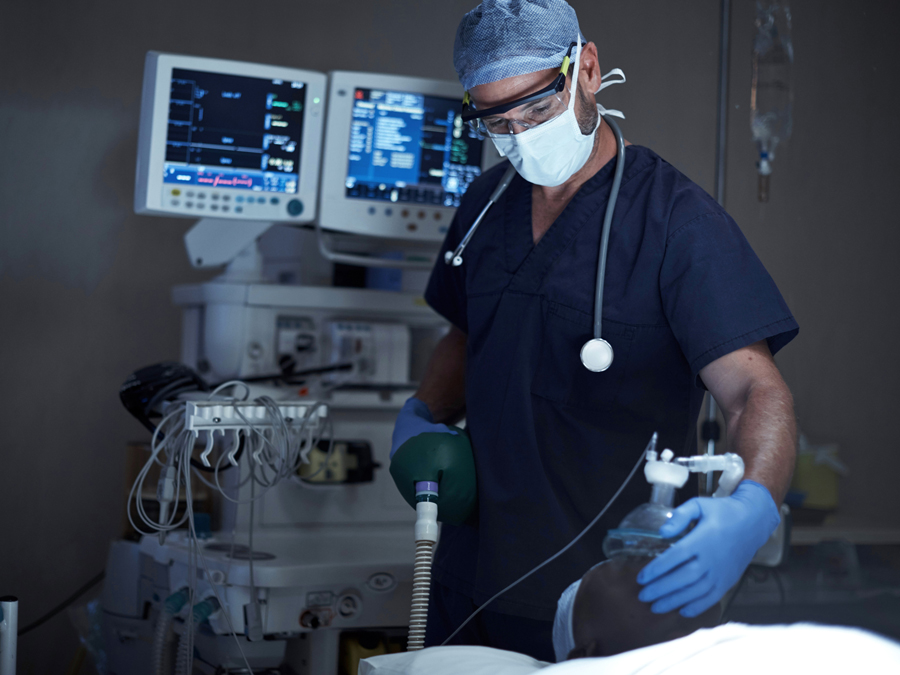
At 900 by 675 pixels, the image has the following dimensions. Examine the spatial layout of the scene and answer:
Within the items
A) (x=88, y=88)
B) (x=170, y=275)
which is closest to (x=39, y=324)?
(x=170, y=275)

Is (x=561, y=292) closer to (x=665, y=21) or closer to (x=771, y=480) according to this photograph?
(x=771, y=480)

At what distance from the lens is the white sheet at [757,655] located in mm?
686

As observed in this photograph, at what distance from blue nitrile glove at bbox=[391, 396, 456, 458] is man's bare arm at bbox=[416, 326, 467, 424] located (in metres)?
0.06

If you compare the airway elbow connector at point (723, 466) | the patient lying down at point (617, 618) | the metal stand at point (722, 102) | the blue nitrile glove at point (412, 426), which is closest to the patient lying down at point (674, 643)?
the patient lying down at point (617, 618)

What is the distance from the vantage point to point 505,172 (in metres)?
1.33

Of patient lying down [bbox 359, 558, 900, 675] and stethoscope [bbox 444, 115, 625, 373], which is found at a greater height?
stethoscope [bbox 444, 115, 625, 373]

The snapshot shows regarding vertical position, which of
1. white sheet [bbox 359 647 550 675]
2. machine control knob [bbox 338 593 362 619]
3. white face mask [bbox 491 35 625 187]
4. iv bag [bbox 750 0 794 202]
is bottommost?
machine control knob [bbox 338 593 362 619]

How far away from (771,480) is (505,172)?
681mm

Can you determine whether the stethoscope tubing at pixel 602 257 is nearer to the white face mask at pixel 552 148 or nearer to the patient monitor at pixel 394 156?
the white face mask at pixel 552 148

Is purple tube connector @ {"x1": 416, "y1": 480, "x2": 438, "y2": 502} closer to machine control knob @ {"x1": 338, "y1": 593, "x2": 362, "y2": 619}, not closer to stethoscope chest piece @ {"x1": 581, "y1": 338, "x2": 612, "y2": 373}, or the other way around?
stethoscope chest piece @ {"x1": 581, "y1": 338, "x2": 612, "y2": 373}

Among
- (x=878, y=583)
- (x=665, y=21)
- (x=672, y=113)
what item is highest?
(x=665, y=21)

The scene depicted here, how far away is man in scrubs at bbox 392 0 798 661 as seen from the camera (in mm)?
1011

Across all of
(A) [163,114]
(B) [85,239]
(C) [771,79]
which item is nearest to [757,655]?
(C) [771,79]

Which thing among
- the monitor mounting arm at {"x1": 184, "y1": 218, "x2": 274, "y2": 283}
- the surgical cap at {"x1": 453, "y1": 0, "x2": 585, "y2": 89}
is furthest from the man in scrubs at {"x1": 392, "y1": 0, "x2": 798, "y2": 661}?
the monitor mounting arm at {"x1": 184, "y1": 218, "x2": 274, "y2": 283}
